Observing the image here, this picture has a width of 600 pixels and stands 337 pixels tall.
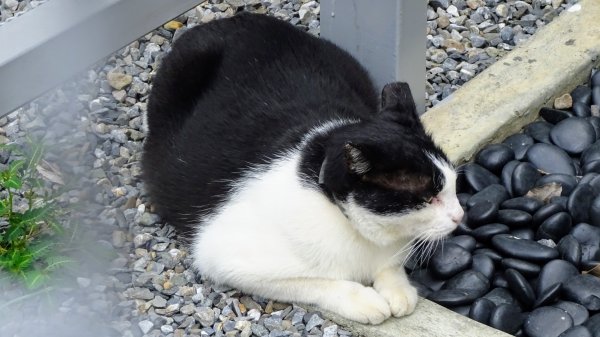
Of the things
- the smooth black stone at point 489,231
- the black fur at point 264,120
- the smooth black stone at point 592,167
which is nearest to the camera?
the black fur at point 264,120

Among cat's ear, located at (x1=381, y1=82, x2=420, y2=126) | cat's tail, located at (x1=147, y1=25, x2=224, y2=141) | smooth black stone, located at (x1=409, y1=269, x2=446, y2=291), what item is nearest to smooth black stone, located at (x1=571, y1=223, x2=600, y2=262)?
smooth black stone, located at (x1=409, y1=269, x2=446, y2=291)

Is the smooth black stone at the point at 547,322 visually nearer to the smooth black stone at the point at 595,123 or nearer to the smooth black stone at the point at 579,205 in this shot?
the smooth black stone at the point at 579,205

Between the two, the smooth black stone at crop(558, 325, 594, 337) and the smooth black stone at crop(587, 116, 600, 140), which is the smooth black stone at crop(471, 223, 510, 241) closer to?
the smooth black stone at crop(558, 325, 594, 337)

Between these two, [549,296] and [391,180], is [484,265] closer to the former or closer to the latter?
[549,296]

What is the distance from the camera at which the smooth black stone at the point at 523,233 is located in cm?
335

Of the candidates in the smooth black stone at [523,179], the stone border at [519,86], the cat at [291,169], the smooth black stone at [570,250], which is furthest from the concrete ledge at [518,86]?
the smooth black stone at [570,250]

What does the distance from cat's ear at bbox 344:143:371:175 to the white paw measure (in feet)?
1.44

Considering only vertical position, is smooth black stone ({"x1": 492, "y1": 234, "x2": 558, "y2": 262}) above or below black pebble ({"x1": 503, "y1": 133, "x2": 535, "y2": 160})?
above

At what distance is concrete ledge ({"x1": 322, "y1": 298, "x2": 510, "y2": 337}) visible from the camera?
2998mm

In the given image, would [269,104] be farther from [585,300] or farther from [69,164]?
[585,300]

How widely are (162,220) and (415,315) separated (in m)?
0.94

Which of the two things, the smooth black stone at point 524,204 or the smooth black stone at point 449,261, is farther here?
the smooth black stone at point 524,204

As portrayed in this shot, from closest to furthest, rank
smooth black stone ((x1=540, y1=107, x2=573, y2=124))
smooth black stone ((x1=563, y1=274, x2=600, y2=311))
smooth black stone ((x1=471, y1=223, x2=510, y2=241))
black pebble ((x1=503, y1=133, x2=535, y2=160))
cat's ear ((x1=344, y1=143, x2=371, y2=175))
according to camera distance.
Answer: cat's ear ((x1=344, y1=143, x2=371, y2=175)) → smooth black stone ((x1=563, y1=274, x2=600, y2=311)) → smooth black stone ((x1=471, y1=223, x2=510, y2=241)) → black pebble ((x1=503, y1=133, x2=535, y2=160)) → smooth black stone ((x1=540, y1=107, x2=573, y2=124))

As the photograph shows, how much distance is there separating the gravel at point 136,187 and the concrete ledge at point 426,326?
0.19ft
